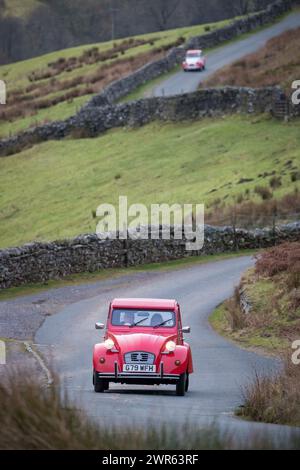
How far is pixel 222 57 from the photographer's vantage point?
243 feet

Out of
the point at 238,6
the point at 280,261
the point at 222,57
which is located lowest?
the point at 280,261

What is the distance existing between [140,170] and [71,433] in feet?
139

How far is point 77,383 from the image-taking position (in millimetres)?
18344

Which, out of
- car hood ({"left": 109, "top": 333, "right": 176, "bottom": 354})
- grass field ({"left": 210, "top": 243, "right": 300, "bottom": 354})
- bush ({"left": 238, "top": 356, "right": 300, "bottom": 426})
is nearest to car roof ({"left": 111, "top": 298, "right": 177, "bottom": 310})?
car hood ({"left": 109, "top": 333, "right": 176, "bottom": 354})

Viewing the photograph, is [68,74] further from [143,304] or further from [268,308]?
[143,304]

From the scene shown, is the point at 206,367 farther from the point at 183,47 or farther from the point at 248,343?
the point at 183,47

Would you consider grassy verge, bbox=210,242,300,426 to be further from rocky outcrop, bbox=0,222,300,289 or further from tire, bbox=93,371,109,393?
rocky outcrop, bbox=0,222,300,289

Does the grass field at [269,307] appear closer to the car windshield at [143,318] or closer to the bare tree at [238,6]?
the car windshield at [143,318]

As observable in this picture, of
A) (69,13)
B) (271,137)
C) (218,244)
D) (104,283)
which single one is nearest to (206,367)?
(104,283)

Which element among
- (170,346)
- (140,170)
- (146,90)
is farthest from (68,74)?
(170,346)

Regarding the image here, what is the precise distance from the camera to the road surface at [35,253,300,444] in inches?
512

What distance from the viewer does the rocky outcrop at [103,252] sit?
32.3 meters

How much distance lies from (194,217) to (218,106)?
1678 centimetres

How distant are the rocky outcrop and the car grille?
14.6 metres
